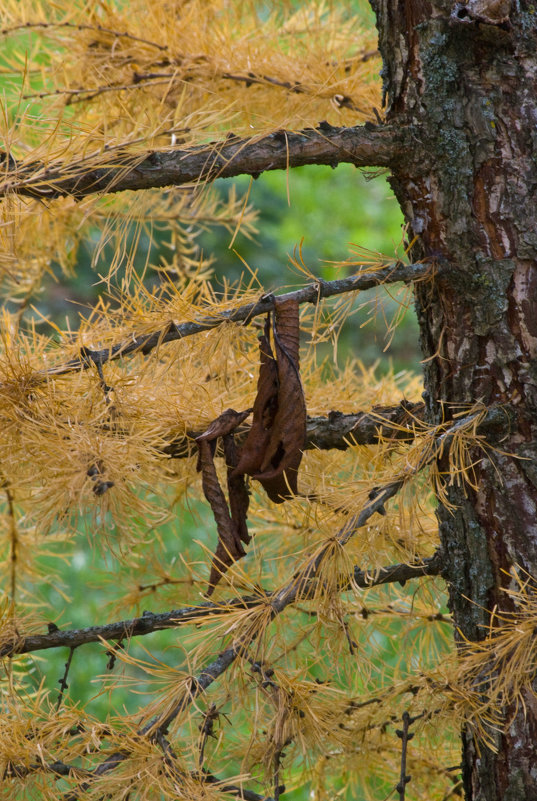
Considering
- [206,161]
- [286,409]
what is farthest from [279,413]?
[206,161]

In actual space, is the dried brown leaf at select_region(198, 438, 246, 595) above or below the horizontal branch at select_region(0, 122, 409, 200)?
below

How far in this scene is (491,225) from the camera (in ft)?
2.54

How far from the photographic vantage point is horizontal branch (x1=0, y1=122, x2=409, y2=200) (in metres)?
0.69

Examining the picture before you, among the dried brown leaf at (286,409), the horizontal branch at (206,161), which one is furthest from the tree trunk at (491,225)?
the dried brown leaf at (286,409)

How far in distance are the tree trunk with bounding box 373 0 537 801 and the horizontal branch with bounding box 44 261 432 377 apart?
0.16 ft

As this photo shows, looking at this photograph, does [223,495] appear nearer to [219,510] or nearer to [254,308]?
[219,510]

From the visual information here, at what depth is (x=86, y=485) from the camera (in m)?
0.75

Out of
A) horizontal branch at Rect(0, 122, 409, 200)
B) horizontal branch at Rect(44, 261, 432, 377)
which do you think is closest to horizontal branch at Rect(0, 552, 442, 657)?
horizontal branch at Rect(44, 261, 432, 377)

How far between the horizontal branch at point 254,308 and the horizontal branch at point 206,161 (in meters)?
0.11

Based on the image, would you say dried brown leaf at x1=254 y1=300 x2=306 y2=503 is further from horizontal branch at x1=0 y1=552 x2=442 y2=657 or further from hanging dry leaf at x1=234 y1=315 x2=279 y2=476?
horizontal branch at x1=0 y1=552 x2=442 y2=657

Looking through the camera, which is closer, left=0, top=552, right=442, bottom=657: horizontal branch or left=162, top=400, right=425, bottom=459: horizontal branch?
left=0, top=552, right=442, bottom=657: horizontal branch

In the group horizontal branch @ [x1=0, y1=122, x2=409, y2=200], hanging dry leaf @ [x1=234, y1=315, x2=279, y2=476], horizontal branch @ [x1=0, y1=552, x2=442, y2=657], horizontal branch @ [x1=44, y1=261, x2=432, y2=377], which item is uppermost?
horizontal branch @ [x1=0, y1=122, x2=409, y2=200]

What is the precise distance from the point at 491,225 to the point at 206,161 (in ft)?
0.91

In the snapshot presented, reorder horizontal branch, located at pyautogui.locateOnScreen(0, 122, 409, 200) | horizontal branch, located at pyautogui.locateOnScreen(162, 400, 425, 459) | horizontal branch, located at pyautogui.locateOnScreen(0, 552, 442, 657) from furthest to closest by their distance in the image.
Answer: horizontal branch, located at pyautogui.locateOnScreen(162, 400, 425, 459) → horizontal branch, located at pyautogui.locateOnScreen(0, 552, 442, 657) → horizontal branch, located at pyautogui.locateOnScreen(0, 122, 409, 200)
